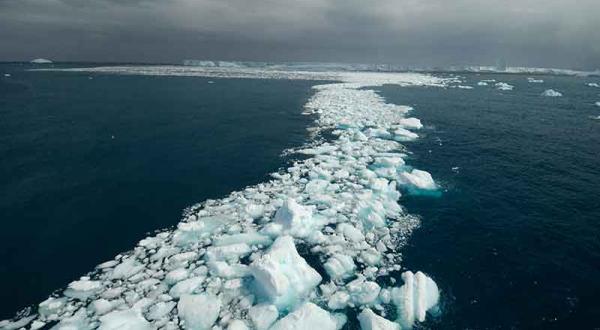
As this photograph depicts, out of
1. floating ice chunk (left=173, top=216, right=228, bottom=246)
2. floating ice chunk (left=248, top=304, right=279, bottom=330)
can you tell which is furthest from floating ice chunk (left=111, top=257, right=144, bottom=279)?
floating ice chunk (left=248, top=304, right=279, bottom=330)

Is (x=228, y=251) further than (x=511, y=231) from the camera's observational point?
No

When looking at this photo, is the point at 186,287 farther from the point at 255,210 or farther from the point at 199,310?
the point at 255,210

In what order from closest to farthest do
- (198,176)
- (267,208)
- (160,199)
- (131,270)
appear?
(131,270) → (267,208) → (160,199) → (198,176)

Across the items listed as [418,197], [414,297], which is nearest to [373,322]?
[414,297]

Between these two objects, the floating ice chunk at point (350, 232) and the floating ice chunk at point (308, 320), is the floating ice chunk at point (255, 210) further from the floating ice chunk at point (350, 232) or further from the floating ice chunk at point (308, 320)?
the floating ice chunk at point (308, 320)

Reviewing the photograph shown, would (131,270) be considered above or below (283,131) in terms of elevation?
below

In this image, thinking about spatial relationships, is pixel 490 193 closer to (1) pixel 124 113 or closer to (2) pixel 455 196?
(2) pixel 455 196

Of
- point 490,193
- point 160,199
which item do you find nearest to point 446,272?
point 490,193
